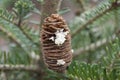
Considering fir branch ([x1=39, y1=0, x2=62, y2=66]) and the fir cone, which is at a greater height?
fir branch ([x1=39, y1=0, x2=62, y2=66])

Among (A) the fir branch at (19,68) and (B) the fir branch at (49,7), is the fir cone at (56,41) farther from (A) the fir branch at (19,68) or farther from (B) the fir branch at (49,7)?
(A) the fir branch at (19,68)

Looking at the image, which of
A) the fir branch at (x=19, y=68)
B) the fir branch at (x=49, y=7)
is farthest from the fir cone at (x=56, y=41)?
the fir branch at (x=19, y=68)

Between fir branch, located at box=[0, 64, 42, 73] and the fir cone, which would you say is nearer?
the fir cone

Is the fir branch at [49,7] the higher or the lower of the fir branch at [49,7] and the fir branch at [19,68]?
the higher

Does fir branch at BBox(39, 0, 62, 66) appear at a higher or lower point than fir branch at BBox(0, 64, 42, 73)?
higher

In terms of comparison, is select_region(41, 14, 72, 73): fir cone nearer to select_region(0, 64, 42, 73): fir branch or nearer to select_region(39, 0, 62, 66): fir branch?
select_region(39, 0, 62, 66): fir branch

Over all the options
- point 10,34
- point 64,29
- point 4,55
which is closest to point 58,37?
point 64,29

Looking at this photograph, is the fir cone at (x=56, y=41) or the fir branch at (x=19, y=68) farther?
the fir branch at (x=19, y=68)

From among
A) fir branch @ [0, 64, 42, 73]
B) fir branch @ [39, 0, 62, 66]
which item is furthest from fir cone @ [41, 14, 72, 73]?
fir branch @ [0, 64, 42, 73]
